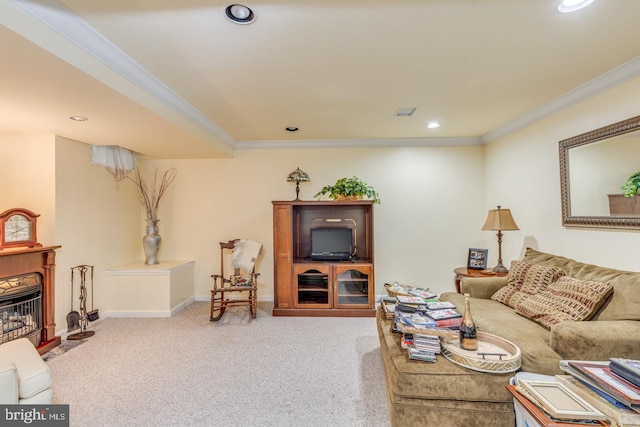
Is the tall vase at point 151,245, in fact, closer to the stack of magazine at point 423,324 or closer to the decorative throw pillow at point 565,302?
the stack of magazine at point 423,324

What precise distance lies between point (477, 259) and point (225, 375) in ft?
11.3

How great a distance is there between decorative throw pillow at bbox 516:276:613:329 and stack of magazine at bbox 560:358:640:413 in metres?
0.53

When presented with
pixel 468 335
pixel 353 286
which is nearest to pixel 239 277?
pixel 353 286

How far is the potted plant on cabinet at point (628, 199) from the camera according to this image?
226cm

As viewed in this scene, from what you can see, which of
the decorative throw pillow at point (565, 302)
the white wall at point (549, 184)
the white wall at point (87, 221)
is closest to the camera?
the decorative throw pillow at point (565, 302)

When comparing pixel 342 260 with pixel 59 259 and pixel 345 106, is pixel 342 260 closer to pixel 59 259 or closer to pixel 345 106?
pixel 345 106

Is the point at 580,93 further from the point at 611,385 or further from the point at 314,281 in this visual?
the point at 314,281

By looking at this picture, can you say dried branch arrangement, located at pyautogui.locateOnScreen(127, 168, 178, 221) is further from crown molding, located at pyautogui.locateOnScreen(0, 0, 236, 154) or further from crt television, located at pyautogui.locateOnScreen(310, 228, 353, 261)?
crt television, located at pyautogui.locateOnScreen(310, 228, 353, 261)

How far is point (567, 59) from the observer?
2.21 meters

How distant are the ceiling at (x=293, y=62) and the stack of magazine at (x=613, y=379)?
1918mm

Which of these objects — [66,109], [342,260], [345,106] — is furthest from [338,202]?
[66,109]

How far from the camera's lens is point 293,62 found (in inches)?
86.5

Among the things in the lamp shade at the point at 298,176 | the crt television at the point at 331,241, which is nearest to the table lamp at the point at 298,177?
the lamp shade at the point at 298,176

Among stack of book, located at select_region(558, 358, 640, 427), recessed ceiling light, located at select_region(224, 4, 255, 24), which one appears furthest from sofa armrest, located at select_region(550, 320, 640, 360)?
recessed ceiling light, located at select_region(224, 4, 255, 24)
